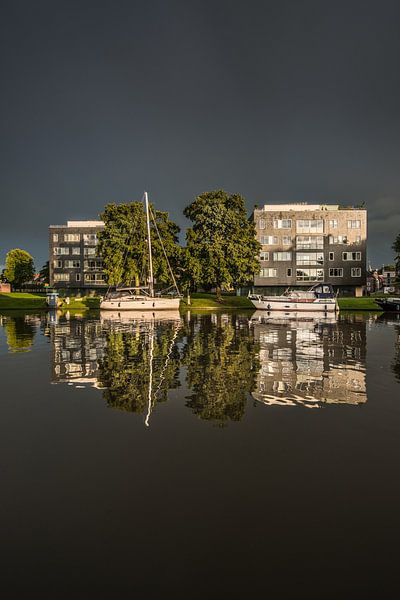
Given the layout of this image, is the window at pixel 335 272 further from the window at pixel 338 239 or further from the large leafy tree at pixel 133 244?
the large leafy tree at pixel 133 244

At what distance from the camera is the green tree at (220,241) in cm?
6812

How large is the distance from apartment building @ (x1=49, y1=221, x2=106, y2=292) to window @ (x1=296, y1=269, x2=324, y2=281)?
173 feet

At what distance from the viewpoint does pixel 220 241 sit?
6981 cm

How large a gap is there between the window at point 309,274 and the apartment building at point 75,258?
2078 inches

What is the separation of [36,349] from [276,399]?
15727 mm

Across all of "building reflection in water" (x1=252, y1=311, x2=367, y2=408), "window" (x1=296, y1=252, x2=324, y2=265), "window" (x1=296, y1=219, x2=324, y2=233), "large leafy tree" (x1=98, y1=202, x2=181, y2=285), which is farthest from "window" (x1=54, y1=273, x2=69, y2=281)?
"building reflection in water" (x1=252, y1=311, x2=367, y2=408)

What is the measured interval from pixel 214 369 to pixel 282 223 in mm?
76375

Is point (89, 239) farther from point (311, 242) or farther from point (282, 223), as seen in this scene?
point (311, 242)

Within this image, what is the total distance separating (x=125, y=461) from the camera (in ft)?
25.1

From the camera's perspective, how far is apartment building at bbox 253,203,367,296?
8719cm

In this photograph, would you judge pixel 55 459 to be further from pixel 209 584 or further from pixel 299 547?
pixel 299 547

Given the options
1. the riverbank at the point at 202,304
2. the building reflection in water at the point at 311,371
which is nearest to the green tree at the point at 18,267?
the riverbank at the point at 202,304

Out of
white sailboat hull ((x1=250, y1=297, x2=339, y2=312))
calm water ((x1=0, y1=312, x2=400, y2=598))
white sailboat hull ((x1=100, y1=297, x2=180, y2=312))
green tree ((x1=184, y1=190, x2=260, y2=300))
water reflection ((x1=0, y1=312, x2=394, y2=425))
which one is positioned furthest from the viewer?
green tree ((x1=184, y1=190, x2=260, y2=300))

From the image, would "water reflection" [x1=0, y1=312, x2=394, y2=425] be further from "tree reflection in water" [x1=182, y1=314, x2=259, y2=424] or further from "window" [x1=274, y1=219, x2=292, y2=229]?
"window" [x1=274, y1=219, x2=292, y2=229]
